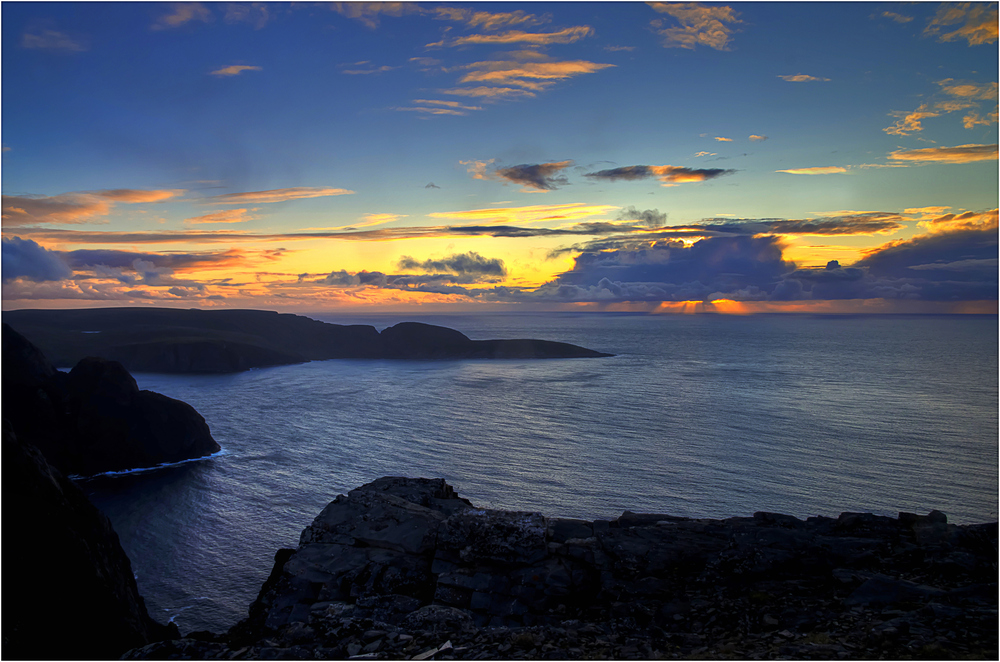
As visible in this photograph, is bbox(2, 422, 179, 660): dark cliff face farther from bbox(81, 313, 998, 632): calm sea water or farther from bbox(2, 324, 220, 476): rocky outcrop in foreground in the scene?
bbox(2, 324, 220, 476): rocky outcrop in foreground

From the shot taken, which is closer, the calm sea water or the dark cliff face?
the dark cliff face

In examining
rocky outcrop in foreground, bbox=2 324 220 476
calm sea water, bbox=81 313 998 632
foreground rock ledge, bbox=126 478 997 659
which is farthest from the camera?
rocky outcrop in foreground, bbox=2 324 220 476

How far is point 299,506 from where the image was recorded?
52875mm

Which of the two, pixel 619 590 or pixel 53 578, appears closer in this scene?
pixel 619 590

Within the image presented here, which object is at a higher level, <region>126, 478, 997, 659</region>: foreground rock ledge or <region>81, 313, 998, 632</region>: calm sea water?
<region>126, 478, 997, 659</region>: foreground rock ledge

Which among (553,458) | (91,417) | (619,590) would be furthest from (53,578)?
(91,417)

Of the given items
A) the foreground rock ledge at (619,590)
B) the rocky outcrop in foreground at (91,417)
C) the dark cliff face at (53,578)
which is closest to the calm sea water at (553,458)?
the rocky outcrop in foreground at (91,417)

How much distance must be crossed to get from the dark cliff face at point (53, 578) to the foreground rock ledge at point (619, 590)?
403 centimetres

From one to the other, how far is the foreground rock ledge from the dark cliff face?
4031 millimetres

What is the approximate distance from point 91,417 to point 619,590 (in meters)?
74.5

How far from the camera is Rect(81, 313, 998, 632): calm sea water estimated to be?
4769cm

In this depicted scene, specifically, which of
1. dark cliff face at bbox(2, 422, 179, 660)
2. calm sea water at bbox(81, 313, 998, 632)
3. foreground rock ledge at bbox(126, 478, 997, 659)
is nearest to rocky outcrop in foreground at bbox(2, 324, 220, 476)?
calm sea water at bbox(81, 313, 998, 632)

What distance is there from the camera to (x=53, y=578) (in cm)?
2023

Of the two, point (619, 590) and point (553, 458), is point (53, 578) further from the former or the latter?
point (553, 458)
